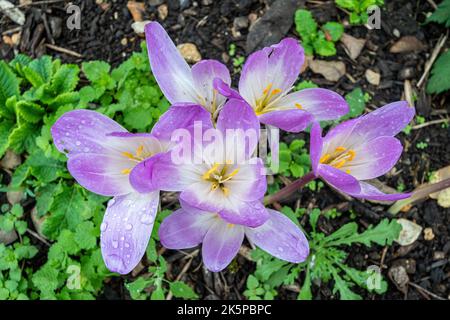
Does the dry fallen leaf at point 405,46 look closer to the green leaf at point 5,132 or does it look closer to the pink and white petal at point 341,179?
the pink and white petal at point 341,179

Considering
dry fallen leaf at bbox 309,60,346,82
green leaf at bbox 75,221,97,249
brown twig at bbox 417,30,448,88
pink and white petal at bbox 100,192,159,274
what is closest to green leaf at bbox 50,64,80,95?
green leaf at bbox 75,221,97,249

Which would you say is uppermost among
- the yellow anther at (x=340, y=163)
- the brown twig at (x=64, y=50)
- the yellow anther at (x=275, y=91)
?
the yellow anther at (x=275, y=91)

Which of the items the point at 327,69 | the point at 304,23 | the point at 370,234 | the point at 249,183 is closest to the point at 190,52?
the point at 304,23

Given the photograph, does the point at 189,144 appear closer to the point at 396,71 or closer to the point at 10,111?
the point at 10,111

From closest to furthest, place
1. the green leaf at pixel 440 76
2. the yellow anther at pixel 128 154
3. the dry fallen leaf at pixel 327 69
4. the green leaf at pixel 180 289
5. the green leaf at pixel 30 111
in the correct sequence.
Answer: the yellow anther at pixel 128 154 → the green leaf at pixel 180 289 → the green leaf at pixel 30 111 → the green leaf at pixel 440 76 → the dry fallen leaf at pixel 327 69

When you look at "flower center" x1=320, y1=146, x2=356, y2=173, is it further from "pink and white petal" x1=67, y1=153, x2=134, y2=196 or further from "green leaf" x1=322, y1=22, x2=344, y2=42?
"green leaf" x1=322, y1=22, x2=344, y2=42

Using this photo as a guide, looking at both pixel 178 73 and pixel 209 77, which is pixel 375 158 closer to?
pixel 209 77

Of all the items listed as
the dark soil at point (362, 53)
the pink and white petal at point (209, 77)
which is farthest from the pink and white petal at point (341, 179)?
the dark soil at point (362, 53)
